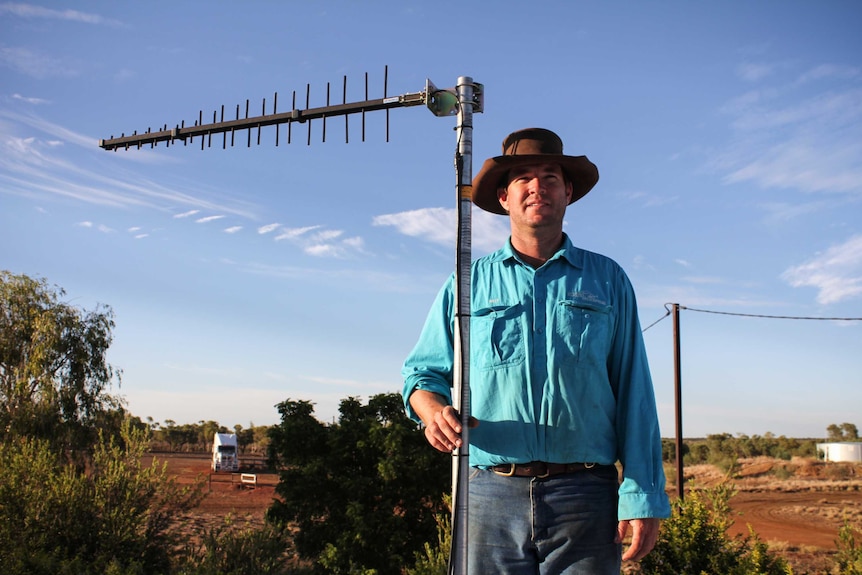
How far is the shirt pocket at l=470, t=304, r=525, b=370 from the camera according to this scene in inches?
98.7

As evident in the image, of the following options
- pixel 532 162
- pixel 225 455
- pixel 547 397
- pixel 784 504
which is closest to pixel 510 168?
pixel 532 162

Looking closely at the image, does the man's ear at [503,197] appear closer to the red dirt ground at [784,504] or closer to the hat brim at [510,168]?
the hat brim at [510,168]

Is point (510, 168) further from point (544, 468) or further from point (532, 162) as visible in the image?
point (544, 468)

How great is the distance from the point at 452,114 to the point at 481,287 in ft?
2.29

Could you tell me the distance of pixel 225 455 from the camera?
150 feet

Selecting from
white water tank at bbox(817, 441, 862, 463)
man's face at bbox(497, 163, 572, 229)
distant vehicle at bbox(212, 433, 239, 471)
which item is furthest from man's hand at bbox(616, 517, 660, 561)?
white water tank at bbox(817, 441, 862, 463)

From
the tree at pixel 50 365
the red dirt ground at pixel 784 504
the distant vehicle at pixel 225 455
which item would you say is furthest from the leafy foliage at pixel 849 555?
the distant vehicle at pixel 225 455

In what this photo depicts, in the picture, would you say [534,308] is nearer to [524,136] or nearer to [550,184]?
[550,184]

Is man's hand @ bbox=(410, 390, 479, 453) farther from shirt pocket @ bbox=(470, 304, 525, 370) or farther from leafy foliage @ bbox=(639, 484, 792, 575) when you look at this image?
leafy foliage @ bbox=(639, 484, 792, 575)

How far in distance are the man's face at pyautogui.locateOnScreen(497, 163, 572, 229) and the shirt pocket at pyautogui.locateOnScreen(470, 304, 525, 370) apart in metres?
0.35

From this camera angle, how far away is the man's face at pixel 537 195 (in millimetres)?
2619

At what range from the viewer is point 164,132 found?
3990 mm

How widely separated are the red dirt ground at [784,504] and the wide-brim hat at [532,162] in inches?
388

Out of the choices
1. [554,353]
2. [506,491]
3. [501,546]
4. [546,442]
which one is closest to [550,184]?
[554,353]
